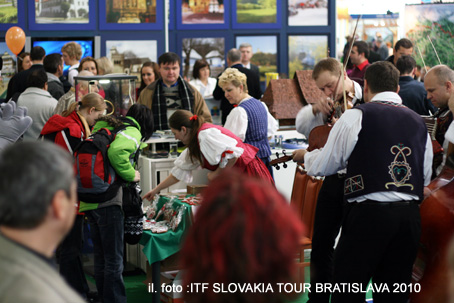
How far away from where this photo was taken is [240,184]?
149 cm

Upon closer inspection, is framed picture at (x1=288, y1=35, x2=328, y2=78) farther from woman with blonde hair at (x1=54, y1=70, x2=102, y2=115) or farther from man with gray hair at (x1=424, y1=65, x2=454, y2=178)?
man with gray hair at (x1=424, y1=65, x2=454, y2=178)

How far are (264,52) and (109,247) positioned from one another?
24.4ft

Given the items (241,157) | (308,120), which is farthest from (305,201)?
(308,120)

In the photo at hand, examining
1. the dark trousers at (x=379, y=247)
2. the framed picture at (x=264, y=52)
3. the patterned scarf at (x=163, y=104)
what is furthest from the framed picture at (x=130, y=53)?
the dark trousers at (x=379, y=247)

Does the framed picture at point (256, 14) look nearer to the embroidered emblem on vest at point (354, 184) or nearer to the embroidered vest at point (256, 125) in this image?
the embroidered vest at point (256, 125)

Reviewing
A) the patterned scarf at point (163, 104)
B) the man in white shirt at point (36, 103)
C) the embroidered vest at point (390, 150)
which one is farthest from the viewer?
the patterned scarf at point (163, 104)

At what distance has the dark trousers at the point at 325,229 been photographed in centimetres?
405

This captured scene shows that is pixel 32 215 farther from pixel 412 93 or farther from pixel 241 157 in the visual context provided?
pixel 412 93

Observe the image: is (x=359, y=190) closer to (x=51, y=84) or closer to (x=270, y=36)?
(x=51, y=84)

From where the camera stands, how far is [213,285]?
148 centimetres

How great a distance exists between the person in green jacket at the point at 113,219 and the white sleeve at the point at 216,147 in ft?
1.70

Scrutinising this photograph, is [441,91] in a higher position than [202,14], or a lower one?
lower

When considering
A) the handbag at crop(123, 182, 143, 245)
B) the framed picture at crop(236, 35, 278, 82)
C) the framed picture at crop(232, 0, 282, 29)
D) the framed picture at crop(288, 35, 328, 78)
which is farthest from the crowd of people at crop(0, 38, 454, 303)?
the framed picture at crop(288, 35, 328, 78)

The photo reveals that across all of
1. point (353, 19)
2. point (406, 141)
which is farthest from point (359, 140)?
point (353, 19)
